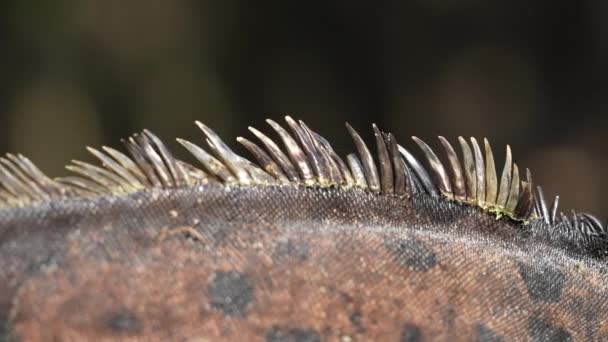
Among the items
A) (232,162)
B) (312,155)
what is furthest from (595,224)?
(232,162)

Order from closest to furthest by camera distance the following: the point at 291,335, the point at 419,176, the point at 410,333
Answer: the point at 291,335 < the point at 410,333 < the point at 419,176

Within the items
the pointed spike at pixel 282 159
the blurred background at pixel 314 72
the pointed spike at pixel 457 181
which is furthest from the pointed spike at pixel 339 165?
the blurred background at pixel 314 72

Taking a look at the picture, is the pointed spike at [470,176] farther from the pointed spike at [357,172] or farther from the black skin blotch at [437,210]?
the pointed spike at [357,172]

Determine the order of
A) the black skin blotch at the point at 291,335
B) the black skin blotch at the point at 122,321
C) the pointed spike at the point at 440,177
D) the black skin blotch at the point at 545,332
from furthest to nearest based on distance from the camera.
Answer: the pointed spike at the point at 440,177 < the black skin blotch at the point at 545,332 < the black skin blotch at the point at 291,335 < the black skin blotch at the point at 122,321

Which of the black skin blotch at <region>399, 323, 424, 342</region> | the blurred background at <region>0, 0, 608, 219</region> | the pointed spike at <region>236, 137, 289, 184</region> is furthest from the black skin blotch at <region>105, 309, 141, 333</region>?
the blurred background at <region>0, 0, 608, 219</region>

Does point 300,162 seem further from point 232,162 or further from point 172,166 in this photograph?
point 172,166

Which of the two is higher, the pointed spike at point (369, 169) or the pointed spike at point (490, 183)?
the pointed spike at point (369, 169)

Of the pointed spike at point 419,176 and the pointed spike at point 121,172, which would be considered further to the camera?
the pointed spike at point 419,176
